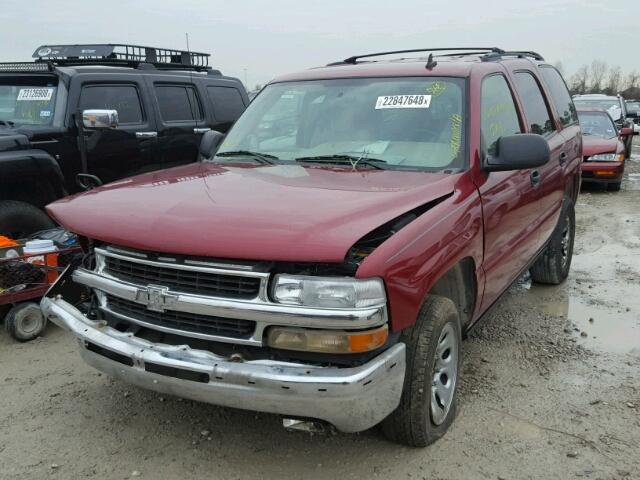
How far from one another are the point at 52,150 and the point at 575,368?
→ 15.3ft

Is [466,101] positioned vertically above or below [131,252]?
above

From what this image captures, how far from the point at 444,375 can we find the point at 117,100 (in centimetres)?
462

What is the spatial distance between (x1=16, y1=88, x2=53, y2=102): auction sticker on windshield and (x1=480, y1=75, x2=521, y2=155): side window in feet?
13.5

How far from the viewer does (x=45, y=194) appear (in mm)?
5477

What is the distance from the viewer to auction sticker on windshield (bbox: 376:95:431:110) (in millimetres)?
3730

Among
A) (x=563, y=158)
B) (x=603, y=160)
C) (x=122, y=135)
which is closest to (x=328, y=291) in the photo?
(x=563, y=158)

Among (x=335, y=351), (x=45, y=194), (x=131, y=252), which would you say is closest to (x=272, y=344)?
(x=335, y=351)

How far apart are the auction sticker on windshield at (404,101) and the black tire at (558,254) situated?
7.78 feet

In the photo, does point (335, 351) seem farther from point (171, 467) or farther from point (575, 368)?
point (575, 368)

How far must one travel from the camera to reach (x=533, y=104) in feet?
15.7

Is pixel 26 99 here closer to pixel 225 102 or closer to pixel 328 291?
pixel 225 102

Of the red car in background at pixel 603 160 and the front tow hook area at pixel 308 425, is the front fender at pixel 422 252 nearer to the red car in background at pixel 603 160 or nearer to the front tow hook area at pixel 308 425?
the front tow hook area at pixel 308 425

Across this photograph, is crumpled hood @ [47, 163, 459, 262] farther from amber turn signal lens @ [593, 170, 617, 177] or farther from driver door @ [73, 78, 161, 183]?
amber turn signal lens @ [593, 170, 617, 177]

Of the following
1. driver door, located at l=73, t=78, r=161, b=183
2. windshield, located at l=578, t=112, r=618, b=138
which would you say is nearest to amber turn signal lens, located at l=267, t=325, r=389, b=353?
driver door, located at l=73, t=78, r=161, b=183
